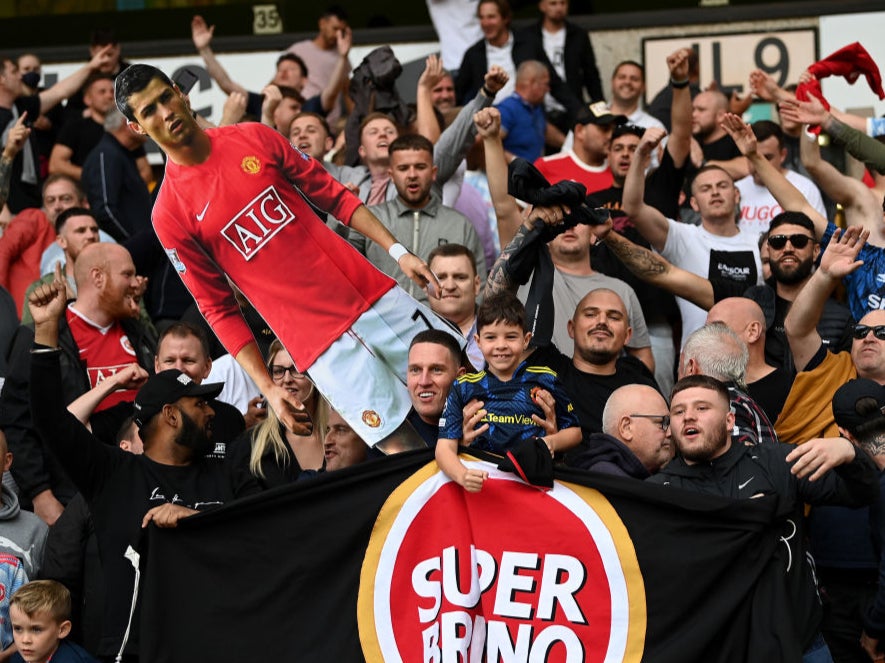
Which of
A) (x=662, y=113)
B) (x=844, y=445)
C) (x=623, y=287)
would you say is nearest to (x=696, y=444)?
(x=844, y=445)

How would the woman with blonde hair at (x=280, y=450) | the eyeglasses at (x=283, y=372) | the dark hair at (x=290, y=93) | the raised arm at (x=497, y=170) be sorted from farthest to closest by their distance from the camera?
the dark hair at (x=290, y=93) → the raised arm at (x=497, y=170) → the eyeglasses at (x=283, y=372) → the woman with blonde hair at (x=280, y=450)

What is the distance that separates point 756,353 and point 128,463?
327 centimetres

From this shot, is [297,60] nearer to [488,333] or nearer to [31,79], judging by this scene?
[31,79]

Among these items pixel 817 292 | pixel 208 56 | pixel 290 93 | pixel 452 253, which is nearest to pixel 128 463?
pixel 452 253

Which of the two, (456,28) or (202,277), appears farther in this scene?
(456,28)

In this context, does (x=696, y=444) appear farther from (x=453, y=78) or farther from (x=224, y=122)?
(x=453, y=78)

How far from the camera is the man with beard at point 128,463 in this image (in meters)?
6.54

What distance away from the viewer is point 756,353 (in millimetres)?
7969

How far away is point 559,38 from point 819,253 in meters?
4.49

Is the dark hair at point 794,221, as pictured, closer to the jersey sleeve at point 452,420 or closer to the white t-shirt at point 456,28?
the jersey sleeve at point 452,420

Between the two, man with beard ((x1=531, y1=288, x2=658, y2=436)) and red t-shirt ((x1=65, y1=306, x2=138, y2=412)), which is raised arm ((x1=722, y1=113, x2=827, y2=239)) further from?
red t-shirt ((x1=65, y1=306, x2=138, y2=412))

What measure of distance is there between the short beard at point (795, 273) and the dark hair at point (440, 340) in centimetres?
255

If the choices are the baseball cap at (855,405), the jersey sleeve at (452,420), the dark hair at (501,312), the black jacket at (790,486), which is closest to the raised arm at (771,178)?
the baseball cap at (855,405)

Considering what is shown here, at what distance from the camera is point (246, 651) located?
6289 millimetres
